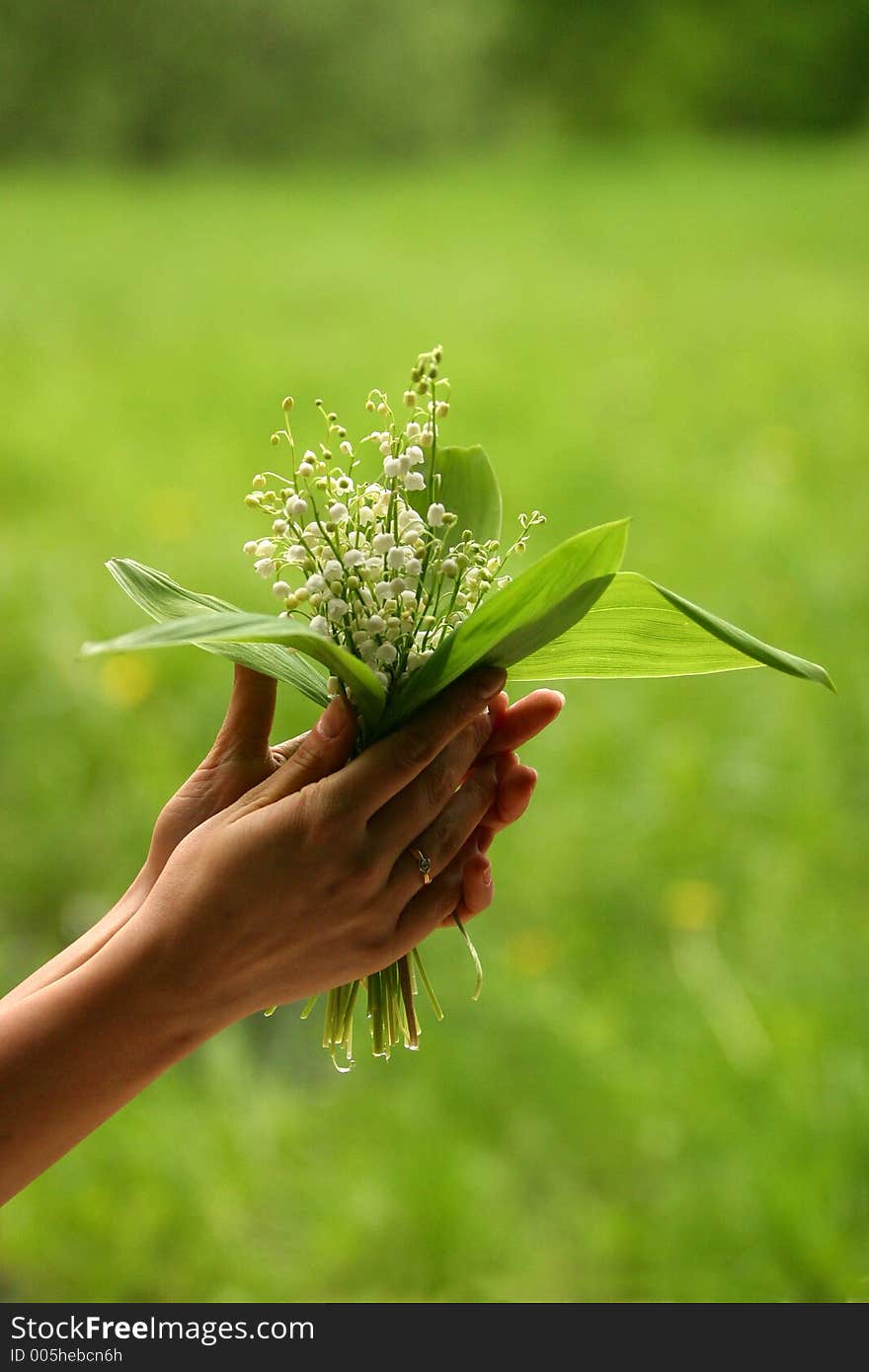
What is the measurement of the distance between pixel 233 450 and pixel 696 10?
2.02 m

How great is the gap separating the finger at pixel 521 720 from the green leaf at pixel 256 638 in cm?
7

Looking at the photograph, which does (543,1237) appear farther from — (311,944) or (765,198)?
(765,198)

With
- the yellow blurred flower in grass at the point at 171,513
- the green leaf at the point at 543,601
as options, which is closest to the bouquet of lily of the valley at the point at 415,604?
the green leaf at the point at 543,601

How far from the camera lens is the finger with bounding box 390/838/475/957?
0.68 m

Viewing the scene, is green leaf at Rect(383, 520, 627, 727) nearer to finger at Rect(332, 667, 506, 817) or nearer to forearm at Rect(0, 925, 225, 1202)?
finger at Rect(332, 667, 506, 817)

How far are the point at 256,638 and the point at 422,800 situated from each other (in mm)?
124

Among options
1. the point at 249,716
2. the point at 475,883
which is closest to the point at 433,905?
the point at 475,883

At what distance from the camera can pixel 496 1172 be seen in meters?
1.33

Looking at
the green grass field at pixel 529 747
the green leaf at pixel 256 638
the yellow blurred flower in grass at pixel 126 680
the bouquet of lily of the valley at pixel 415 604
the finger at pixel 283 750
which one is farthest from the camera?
the yellow blurred flower in grass at pixel 126 680

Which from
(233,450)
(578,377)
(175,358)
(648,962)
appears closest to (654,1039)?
(648,962)

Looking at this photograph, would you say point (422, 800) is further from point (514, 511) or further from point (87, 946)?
point (514, 511)

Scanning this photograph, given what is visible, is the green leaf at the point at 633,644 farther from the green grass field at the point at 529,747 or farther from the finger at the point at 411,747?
the green grass field at the point at 529,747

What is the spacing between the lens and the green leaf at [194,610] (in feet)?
2.13

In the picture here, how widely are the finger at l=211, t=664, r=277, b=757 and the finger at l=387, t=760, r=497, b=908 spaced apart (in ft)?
0.31
